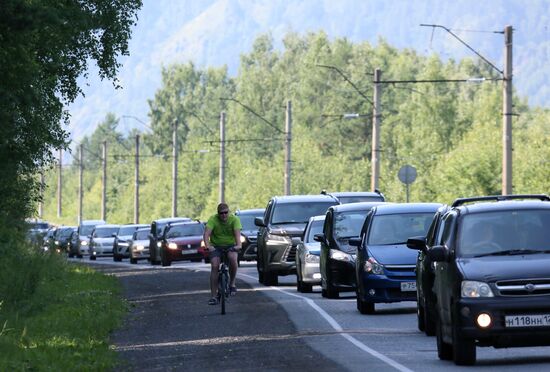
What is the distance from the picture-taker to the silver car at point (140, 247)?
72.7 meters

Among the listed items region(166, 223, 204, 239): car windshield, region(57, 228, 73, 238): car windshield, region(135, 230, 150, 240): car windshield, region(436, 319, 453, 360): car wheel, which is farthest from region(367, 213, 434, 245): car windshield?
region(57, 228, 73, 238): car windshield

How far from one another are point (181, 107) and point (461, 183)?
96023 millimetres

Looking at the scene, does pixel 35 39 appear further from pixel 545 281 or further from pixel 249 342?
pixel 545 281

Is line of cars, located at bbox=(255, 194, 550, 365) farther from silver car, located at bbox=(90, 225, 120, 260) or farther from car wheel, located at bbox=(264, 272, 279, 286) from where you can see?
silver car, located at bbox=(90, 225, 120, 260)

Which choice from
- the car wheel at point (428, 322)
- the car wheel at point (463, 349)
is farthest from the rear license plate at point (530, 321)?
the car wheel at point (428, 322)

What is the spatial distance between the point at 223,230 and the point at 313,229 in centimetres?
751

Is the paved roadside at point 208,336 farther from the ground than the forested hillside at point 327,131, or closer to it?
closer to it

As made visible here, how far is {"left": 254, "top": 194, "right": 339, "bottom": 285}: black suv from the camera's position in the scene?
39875 mm

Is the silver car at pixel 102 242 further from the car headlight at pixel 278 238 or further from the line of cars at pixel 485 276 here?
the line of cars at pixel 485 276

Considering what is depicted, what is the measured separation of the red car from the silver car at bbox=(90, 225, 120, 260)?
22807 millimetres

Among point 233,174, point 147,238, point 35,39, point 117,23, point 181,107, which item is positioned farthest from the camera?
point 181,107

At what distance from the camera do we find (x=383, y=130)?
148875 mm

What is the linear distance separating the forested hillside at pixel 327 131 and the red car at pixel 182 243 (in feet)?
92.0

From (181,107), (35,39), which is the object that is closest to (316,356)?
(35,39)
